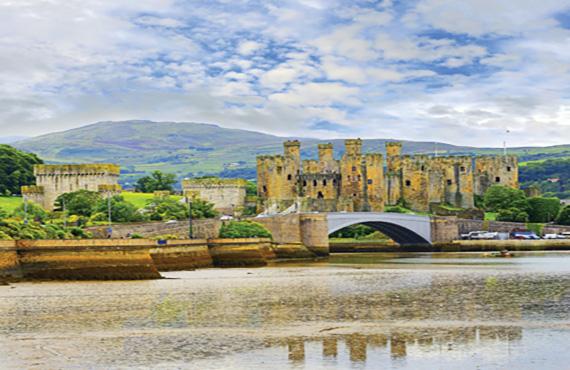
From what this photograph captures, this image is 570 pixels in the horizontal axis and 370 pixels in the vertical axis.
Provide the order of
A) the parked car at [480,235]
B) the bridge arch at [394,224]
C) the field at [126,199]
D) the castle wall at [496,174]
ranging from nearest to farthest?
the bridge arch at [394,224], the field at [126,199], the parked car at [480,235], the castle wall at [496,174]

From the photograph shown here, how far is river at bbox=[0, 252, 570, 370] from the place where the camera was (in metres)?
20.5

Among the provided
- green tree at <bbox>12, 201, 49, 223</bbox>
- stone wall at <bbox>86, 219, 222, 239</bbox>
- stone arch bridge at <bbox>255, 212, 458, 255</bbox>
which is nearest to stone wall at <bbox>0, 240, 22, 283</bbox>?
stone wall at <bbox>86, 219, 222, 239</bbox>

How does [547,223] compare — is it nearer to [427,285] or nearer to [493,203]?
[493,203]

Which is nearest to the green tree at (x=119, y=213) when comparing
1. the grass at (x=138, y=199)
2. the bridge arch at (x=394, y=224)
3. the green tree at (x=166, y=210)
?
the green tree at (x=166, y=210)

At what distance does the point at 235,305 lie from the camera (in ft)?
97.7

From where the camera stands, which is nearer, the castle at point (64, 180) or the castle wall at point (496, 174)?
the castle at point (64, 180)

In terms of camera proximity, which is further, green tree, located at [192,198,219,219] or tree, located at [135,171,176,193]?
tree, located at [135,171,176,193]

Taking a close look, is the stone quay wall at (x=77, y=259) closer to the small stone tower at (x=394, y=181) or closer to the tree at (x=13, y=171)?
the tree at (x=13, y=171)

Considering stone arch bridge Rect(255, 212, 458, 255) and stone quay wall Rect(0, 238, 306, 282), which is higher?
stone arch bridge Rect(255, 212, 458, 255)

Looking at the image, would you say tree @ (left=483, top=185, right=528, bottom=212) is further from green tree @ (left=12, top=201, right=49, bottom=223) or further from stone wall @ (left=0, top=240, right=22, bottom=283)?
stone wall @ (left=0, top=240, right=22, bottom=283)

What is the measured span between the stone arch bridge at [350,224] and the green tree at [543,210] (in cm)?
1147

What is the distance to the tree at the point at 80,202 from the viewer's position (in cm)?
6650

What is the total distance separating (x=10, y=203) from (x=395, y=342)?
176 ft

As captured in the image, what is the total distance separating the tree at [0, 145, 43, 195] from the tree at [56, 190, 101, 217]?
30.6ft
